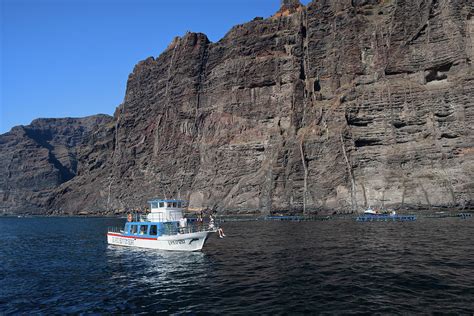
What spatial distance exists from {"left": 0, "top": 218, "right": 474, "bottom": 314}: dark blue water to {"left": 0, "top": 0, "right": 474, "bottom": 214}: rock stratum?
58.0m

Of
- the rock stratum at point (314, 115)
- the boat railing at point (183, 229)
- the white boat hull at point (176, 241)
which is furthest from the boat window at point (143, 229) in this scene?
the rock stratum at point (314, 115)

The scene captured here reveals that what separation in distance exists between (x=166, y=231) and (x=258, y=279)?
1828cm

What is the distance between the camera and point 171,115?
153875 mm

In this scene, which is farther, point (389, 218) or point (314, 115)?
point (314, 115)

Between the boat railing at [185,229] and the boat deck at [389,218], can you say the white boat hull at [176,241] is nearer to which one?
the boat railing at [185,229]

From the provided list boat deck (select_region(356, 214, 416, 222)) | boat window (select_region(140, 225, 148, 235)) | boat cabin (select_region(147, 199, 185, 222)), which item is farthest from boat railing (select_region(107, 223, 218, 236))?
boat deck (select_region(356, 214, 416, 222))

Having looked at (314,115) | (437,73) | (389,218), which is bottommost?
(389,218)

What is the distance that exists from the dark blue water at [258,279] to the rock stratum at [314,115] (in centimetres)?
5805

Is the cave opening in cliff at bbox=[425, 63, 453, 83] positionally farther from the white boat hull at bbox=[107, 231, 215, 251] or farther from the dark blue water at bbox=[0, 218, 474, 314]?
the white boat hull at bbox=[107, 231, 215, 251]

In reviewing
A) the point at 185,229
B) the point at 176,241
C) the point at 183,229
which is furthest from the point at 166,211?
the point at 176,241

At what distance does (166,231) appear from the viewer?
→ 3991 centimetres

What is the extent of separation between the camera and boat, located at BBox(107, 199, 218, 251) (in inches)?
1484

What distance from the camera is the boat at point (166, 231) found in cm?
3769

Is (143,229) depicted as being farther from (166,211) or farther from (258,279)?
(258,279)
